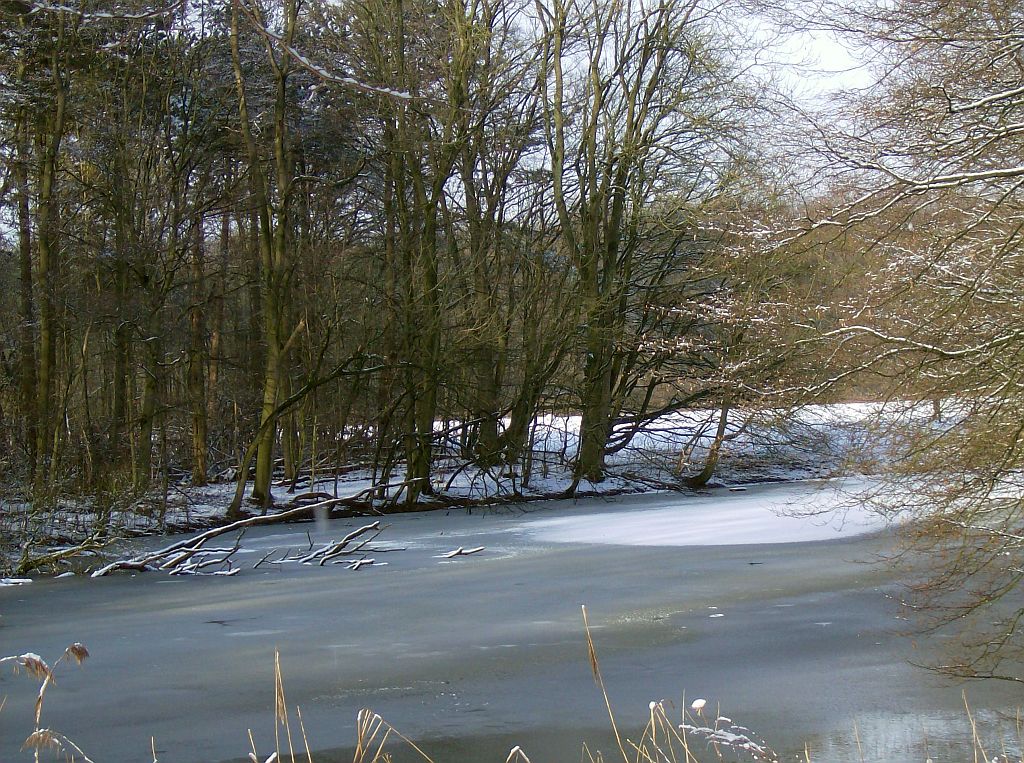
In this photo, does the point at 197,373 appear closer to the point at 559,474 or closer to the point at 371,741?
the point at 559,474

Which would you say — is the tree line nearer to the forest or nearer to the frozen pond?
the forest

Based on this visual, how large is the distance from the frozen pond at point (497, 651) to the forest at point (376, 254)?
193 cm

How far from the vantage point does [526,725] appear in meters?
6.38

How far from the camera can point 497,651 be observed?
8359mm

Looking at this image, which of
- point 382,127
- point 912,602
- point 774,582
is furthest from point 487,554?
point 382,127

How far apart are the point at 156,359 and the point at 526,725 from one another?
1229cm

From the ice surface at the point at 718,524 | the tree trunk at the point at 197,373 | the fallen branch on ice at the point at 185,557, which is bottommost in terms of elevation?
the ice surface at the point at 718,524

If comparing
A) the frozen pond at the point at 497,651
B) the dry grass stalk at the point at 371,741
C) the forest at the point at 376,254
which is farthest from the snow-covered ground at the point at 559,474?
the dry grass stalk at the point at 371,741

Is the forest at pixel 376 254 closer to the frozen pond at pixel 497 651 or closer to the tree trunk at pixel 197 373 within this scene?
the tree trunk at pixel 197 373

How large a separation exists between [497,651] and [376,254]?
12253 millimetres

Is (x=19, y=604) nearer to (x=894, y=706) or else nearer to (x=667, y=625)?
(x=667, y=625)

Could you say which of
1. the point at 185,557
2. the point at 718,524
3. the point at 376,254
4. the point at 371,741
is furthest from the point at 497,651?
the point at 376,254

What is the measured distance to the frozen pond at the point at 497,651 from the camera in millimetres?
6312

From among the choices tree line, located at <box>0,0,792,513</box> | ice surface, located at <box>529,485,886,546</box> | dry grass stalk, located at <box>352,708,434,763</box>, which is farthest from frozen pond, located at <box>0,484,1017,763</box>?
tree line, located at <box>0,0,792,513</box>
